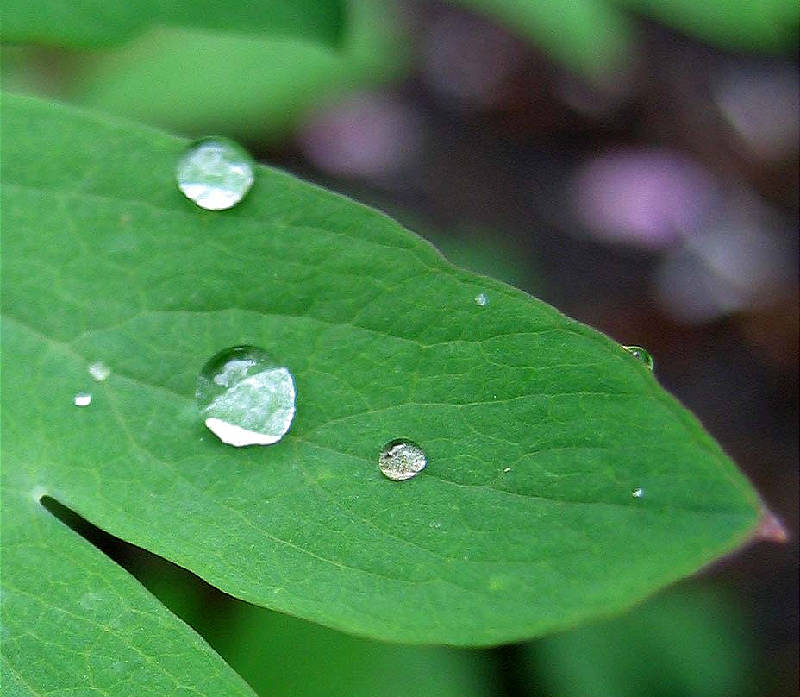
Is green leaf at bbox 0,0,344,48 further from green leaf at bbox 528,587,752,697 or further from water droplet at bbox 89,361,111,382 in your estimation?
green leaf at bbox 528,587,752,697

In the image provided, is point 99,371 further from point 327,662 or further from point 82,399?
point 327,662

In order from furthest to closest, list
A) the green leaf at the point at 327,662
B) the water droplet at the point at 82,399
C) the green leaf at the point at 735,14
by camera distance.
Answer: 1. the green leaf at the point at 735,14
2. the green leaf at the point at 327,662
3. the water droplet at the point at 82,399

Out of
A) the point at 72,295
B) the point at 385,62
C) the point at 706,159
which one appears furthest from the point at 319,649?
the point at 706,159

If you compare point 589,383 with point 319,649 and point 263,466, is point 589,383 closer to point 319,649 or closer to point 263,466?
point 263,466

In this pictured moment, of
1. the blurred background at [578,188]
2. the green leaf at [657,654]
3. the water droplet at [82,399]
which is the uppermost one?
the water droplet at [82,399]

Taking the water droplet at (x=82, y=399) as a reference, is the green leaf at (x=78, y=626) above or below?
below

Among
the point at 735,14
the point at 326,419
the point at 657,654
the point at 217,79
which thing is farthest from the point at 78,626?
the point at 735,14

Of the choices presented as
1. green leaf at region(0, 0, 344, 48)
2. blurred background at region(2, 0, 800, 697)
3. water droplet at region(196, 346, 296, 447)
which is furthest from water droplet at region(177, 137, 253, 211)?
blurred background at region(2, 0, 800, 697)

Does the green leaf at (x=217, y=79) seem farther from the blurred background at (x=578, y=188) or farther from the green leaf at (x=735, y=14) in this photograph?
the green leaf at (x=735, y=14)

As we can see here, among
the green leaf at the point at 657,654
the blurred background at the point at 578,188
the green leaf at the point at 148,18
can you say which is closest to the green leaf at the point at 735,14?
the blurred background at the point at 578,188
